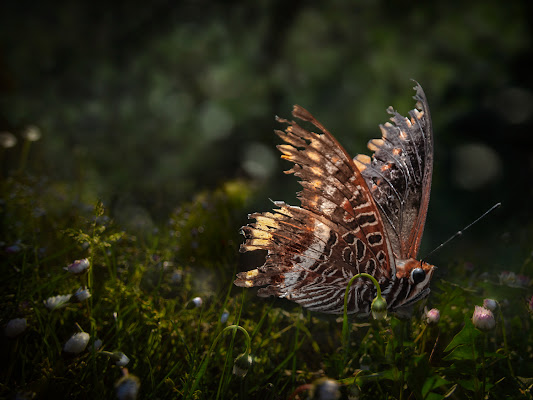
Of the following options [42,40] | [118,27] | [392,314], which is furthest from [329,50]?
[42,40]

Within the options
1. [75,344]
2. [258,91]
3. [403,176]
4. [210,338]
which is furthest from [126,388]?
[258,91]

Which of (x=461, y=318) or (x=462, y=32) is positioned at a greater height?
(x=462, y=32)

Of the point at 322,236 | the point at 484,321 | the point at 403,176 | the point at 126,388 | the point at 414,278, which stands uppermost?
the point at 403,176

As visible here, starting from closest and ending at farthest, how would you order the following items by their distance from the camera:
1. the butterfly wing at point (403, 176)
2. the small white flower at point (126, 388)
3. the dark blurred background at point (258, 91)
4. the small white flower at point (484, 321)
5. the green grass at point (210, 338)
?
the small white flower at point (126, 388)
the small white flower at point (484, 321)
the green grass at point (210, 338)
the butterfly wing at point (403, 176)
the dark blurred background at point (258, 91)

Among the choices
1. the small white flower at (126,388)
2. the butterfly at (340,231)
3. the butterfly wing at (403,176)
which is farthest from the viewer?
the butterfly wing at (403,176)

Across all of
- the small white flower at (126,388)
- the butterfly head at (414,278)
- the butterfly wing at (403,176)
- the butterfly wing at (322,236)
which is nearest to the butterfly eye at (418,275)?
the butterfly head at (414,278)

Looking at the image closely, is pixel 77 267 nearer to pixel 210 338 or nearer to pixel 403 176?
pixel 210 338

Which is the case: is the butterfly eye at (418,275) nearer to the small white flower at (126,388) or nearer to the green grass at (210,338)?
the green grass at (210,338)

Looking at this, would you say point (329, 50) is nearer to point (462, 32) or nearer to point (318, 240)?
point (462, 32)
